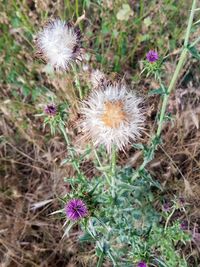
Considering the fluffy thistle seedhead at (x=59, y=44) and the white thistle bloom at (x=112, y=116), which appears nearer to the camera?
the white thistle bloom at (x=112, y=116)

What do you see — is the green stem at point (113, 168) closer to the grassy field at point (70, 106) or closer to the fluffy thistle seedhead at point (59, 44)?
the fluffy thistle seedhead at point (59, 44)

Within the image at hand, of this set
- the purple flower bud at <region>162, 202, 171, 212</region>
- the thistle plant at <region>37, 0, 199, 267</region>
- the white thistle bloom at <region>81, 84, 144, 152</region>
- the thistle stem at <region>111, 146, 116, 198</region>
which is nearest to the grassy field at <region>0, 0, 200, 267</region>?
the purple flower bud at <region>162, 202, 171, 212</region>

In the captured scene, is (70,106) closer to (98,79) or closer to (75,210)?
(98,79)

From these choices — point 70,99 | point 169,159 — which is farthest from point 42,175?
point 169,159

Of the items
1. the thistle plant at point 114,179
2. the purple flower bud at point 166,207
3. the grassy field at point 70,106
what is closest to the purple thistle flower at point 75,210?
the thistle plant at point 114,179

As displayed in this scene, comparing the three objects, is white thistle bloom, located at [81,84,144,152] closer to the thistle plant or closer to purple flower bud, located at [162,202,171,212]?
the thistle plant

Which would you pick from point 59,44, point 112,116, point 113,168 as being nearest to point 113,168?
point 113,168

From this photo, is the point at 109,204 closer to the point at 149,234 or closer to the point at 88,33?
the point at 149,234
